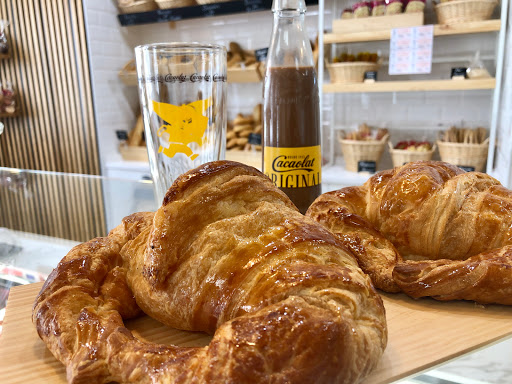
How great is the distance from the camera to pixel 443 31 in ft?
8.89

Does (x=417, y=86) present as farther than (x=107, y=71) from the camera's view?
No

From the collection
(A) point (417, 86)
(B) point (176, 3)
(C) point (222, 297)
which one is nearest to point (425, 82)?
(A) point (417, 86)

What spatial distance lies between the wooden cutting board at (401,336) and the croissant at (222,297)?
4cm

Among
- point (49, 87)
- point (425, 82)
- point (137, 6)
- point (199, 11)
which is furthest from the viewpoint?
point (49, 87)

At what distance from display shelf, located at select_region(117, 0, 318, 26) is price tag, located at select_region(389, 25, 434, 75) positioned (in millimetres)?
821

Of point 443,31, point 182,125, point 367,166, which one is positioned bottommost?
point 367,166

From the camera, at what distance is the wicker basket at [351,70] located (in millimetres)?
2945

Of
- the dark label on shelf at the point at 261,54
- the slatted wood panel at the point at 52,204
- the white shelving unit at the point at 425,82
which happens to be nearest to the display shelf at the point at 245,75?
the dark label on shelf at the point at 261,54

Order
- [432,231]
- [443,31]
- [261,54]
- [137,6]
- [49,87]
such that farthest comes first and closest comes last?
[49,87], [137,6], [261,54], [443,31], [432,231]

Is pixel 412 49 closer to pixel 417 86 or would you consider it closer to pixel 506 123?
pixel 417 86

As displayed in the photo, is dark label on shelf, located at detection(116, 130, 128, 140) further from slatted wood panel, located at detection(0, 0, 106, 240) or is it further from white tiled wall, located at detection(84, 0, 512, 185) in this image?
slatted wood panel, located at detection(0, 0, 106, 240)

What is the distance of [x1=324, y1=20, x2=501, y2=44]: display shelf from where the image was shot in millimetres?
2570

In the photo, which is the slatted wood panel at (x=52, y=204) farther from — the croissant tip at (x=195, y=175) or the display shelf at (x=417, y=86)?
the display shelf at (x=417, y=86)

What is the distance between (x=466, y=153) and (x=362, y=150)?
26.5 inches
